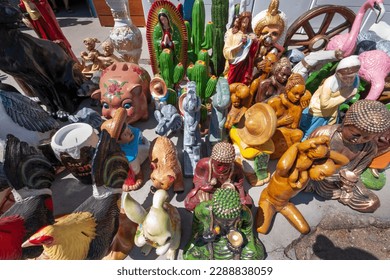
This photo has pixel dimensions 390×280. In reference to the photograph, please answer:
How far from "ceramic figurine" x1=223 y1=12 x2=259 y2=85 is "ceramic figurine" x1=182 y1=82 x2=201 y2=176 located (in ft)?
2.66

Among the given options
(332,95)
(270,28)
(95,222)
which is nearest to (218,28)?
(270,28)

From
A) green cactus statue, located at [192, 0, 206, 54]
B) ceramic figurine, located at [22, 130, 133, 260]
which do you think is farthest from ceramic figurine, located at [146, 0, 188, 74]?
ceramic figurine, located at [22, 130, 133, 260]

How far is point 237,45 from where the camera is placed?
2312 mm

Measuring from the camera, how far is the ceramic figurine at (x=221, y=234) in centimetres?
134

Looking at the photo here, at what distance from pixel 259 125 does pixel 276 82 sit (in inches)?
23.3

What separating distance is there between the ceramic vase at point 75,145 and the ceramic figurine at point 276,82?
5.44ft

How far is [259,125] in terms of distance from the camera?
1905 mm

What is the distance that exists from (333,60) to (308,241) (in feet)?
6.31

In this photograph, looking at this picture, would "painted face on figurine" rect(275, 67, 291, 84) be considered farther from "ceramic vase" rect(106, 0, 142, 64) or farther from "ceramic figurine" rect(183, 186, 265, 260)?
"ceramic vase" rect(106, 0, 142, 64)

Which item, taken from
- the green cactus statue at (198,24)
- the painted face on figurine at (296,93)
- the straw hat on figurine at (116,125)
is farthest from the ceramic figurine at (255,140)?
the green cactus statue at (198,24)

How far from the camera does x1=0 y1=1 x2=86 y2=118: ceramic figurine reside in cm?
199
